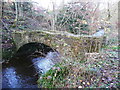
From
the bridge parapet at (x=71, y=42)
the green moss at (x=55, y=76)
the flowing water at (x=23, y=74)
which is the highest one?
the bridge parapet at (x=71, y=42)

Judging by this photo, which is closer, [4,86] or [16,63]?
[4,86]

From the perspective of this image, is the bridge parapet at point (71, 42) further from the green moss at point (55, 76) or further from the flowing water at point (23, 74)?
the green moss at point (55, 76)

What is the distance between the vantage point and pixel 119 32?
8719 mm

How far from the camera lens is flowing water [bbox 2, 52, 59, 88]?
520 centimetres

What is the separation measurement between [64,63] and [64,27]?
182 inches

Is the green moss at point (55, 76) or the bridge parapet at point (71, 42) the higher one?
the bridge parapet at point (71, 42)

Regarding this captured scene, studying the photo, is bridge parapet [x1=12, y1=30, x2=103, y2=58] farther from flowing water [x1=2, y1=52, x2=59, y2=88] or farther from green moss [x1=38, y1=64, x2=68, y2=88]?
green moss [x1=38, y1=64, x2=68, y2=88]

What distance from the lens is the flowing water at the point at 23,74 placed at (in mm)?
5203

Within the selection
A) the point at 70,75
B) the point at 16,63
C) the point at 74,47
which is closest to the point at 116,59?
the point at 74,47

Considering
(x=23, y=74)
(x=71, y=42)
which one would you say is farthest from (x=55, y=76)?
(x=23, y=74)

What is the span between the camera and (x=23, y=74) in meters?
6.14

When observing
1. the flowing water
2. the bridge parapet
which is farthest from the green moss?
the bridge parapet

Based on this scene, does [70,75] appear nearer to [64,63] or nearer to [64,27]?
[64,63]

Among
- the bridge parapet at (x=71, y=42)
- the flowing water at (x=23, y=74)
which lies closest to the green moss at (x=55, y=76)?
the flowing water at (x=23, y=74)
